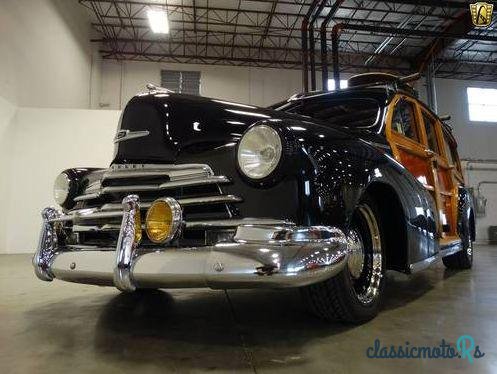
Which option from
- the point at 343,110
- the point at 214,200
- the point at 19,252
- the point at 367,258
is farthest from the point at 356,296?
the point at 19,252

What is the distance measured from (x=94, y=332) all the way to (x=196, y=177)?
935mm

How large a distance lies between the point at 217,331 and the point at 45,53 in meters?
8.42

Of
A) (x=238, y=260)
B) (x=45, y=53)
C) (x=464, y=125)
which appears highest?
(x=45, y=53)

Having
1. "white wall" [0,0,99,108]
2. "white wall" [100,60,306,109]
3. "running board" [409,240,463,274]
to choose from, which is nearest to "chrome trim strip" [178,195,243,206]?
"running board" [409,240,463,274]

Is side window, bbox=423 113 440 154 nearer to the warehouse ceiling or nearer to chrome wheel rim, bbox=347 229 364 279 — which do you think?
chrome wheel rim, bbox=347 229 364 279

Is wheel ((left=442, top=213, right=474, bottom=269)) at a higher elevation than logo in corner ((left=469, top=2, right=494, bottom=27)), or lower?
lower

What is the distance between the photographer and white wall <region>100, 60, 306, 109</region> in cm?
1284

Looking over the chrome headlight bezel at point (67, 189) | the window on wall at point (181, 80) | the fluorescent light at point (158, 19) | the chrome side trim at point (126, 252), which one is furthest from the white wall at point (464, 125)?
the chrome side trim at point (126, 252)

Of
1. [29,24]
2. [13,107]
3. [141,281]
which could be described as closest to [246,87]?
[29,24]

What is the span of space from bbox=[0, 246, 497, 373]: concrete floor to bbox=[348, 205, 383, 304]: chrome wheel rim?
178 mm

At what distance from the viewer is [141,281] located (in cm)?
168

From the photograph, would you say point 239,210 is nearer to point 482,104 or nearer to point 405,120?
point 405,120

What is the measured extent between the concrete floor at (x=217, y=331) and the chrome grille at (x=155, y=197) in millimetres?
485

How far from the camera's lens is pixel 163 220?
1775mm
